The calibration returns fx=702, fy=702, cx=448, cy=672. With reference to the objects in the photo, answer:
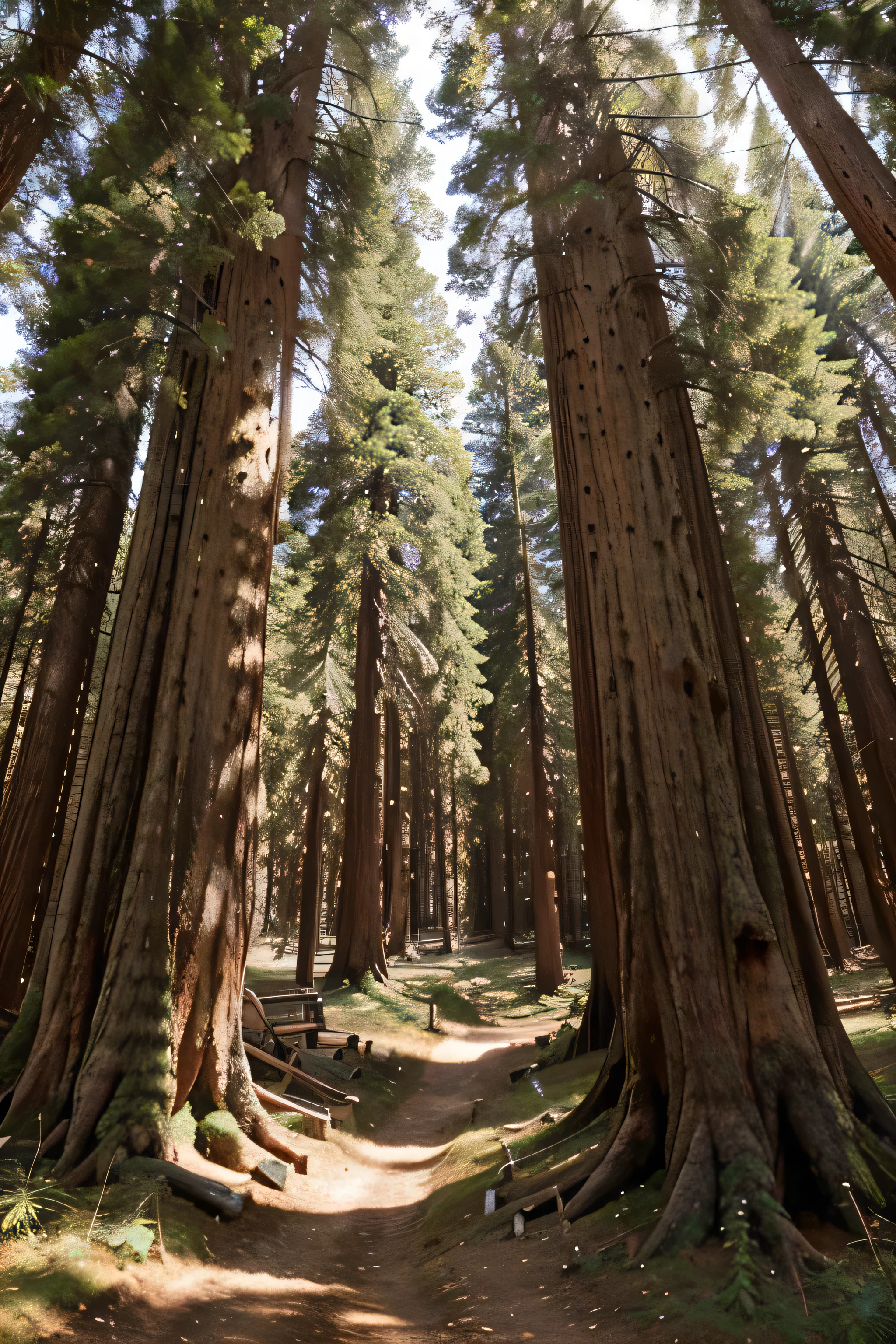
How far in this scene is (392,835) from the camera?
2080 centimetres

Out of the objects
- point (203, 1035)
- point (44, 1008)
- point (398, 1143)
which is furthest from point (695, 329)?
point (398, 1143)

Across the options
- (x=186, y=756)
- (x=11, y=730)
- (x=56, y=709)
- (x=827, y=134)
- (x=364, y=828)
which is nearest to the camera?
(x=186, y=756)

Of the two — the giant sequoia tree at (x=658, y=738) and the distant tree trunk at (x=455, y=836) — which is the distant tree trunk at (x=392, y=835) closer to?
the distant tree trunk at (x=455, y=836)

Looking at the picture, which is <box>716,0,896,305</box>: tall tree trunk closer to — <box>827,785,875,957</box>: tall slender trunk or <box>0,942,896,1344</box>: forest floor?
<box>0,942,896,1344</box>: forest floor

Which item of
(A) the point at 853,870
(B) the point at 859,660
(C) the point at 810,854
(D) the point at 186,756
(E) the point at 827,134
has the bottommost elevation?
(D) the point at 186,756

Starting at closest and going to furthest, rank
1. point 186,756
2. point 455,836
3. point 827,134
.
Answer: point 186,756 < point 827,134 < point 455,836

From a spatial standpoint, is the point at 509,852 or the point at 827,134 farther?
the point at 509,852

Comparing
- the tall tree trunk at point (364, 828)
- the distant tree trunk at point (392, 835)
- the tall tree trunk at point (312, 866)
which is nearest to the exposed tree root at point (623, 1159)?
the tall tree trunk at point (364, 828)

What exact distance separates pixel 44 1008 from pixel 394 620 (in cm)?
1221

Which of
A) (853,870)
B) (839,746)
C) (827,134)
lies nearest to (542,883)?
(839,746)

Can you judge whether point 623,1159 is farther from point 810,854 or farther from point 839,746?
point 810,854

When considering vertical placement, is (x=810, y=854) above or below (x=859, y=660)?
below

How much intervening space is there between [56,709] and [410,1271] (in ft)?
19.5

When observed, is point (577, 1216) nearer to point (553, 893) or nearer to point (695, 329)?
point (695, 329)
